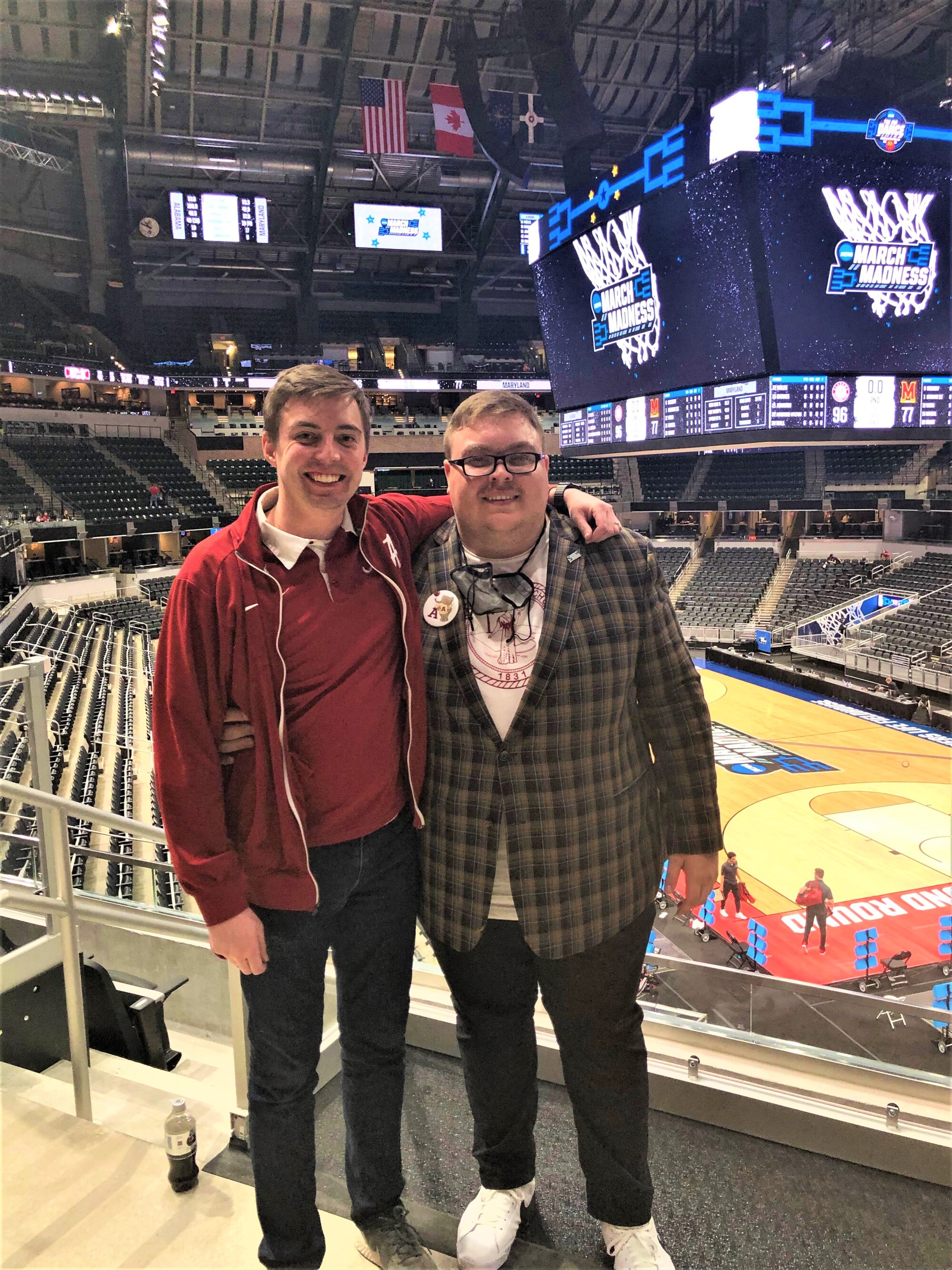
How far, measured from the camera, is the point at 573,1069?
146cm

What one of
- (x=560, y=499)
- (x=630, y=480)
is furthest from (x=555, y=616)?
(x=630, y=480)

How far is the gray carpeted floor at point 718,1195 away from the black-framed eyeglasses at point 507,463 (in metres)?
1.38

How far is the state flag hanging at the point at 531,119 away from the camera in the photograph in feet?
57.2

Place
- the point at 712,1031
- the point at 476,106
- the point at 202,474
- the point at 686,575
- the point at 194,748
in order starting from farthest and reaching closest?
the point at 202,474
the point at 686,575
the point at 476,106
the point at 712,1031
the point at 194,748

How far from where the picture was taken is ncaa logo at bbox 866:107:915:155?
28.6ft

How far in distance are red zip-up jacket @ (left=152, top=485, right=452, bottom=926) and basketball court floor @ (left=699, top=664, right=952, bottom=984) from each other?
3.21m

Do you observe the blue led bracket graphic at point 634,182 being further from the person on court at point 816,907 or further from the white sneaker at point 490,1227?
the white sneaker at point 490,1227

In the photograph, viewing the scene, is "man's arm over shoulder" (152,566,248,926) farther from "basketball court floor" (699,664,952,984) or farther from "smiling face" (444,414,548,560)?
"basketball court floor" (699,664,952,984)

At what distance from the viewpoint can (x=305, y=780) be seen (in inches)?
52.2

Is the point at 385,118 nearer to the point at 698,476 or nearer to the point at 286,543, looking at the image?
the point at 698,476

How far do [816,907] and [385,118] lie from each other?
15985mm

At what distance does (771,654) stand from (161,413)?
18776 millimetres

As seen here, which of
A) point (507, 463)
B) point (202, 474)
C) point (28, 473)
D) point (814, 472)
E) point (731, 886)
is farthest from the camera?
point (202, 474)

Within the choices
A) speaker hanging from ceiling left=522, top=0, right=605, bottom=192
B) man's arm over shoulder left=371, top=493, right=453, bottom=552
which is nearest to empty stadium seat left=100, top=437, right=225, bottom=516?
speaker hanging from ceiling left=522, top=0, right=605, bottom=192
